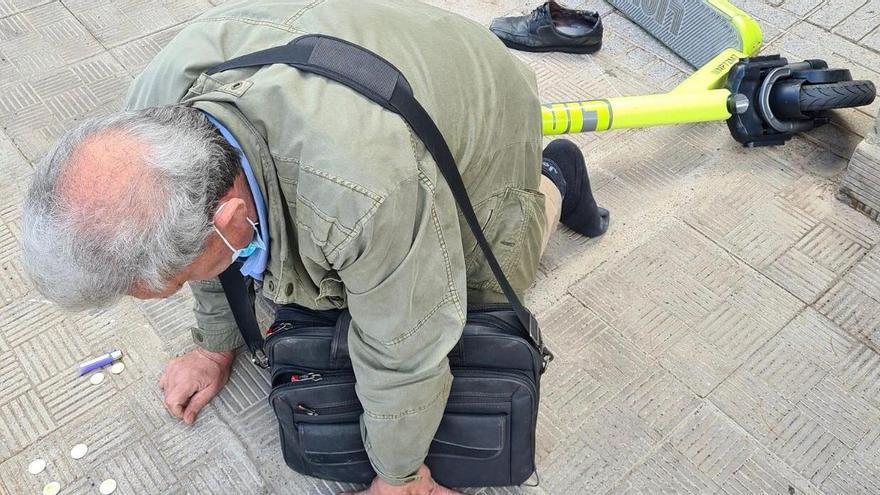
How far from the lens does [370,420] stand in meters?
1.92

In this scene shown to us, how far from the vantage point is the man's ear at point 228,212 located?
61.5 inches

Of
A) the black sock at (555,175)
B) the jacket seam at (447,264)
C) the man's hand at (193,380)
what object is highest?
the jacket seam at (447,264)

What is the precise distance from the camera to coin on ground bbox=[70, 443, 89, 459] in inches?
98.3

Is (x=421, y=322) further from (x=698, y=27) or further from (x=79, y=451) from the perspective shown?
(x=698, y=27)

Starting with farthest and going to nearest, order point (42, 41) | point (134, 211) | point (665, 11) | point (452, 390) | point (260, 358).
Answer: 1. point (42, 41)
2. point (665, 11)
3. point (260, 358)
4. point (452, 390)
5. point (134, 211)

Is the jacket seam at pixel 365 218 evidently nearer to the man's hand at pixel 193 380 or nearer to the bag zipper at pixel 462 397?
the bag zipper at pixel 462 397

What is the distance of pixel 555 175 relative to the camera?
8.98 ft

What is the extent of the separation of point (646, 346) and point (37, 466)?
2.22 metres

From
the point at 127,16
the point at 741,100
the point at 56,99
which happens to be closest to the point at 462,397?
the point at 741,100

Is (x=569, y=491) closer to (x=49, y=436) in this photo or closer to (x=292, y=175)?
(x=292, y=175)

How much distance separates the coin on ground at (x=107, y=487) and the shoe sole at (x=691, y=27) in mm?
3236

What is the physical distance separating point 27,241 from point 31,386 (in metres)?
1.42

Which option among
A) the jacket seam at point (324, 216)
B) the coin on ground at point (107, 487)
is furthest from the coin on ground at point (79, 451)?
the jacket seam at point (324, 216)

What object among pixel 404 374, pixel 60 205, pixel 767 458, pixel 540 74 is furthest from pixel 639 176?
pixel 60 205
